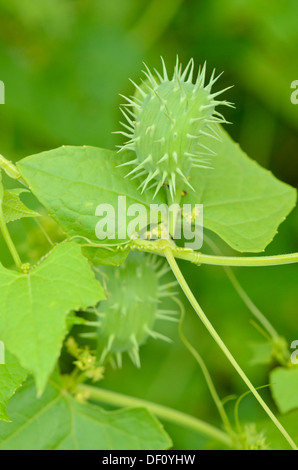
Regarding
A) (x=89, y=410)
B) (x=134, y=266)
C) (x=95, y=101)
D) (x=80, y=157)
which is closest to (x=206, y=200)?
(x=134, y=266)

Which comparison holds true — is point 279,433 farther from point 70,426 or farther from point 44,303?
point 44,303

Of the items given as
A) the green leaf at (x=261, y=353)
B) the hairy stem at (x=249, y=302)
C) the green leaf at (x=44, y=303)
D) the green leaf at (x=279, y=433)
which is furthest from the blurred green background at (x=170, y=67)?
the green leaf at (x=44, y=303)

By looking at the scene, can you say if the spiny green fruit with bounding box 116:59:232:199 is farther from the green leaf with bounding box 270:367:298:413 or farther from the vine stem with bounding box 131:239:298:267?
the green leaf with bounding box 270:367:298:413

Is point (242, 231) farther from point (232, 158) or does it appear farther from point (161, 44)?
point (161, 44)

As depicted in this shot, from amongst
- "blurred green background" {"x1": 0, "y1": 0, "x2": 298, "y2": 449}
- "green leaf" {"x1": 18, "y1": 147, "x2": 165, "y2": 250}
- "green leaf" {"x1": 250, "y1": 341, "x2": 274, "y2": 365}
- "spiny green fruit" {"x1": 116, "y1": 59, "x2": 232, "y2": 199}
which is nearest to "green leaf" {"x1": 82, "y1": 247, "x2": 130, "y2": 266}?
"green leaf" {"x1": 18, "y1": 147, "x2": 165, "y2": 250}

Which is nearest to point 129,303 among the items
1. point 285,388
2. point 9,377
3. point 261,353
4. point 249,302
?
point 9,377
